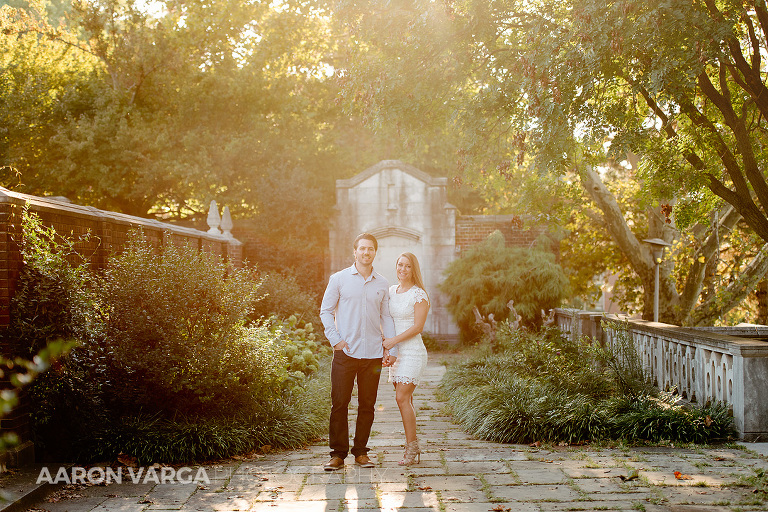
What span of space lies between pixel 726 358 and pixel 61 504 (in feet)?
19.0

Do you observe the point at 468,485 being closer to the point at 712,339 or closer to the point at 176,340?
the point at 176,340

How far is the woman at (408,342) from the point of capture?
5.29m

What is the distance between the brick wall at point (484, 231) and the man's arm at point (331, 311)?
10999mm

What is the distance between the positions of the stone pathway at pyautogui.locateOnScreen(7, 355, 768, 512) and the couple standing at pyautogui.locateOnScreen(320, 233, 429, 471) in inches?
10.5

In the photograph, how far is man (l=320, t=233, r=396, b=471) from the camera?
5.21 metres

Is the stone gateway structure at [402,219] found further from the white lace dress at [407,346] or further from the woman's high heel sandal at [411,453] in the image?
the woman's high heel sandal at [411,453]

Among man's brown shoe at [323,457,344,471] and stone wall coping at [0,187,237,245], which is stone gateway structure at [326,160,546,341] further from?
man's brown shoe at [323,457,344,471]

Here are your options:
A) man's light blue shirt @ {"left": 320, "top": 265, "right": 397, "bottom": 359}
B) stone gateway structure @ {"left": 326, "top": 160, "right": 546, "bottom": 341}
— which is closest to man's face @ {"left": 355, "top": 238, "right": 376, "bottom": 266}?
man's light blue shirt @ {"left": 320, "top": 265, "right": 397, "bottom": 359}

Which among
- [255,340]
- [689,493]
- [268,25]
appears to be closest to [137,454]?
[255,340]

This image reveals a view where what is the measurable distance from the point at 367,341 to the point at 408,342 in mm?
387

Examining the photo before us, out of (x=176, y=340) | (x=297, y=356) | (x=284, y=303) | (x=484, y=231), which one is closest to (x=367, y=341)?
(x=176, y=340)

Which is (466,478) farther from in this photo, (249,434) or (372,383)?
(249,434)

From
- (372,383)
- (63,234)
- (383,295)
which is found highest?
(63,234)

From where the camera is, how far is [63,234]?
605 cm
